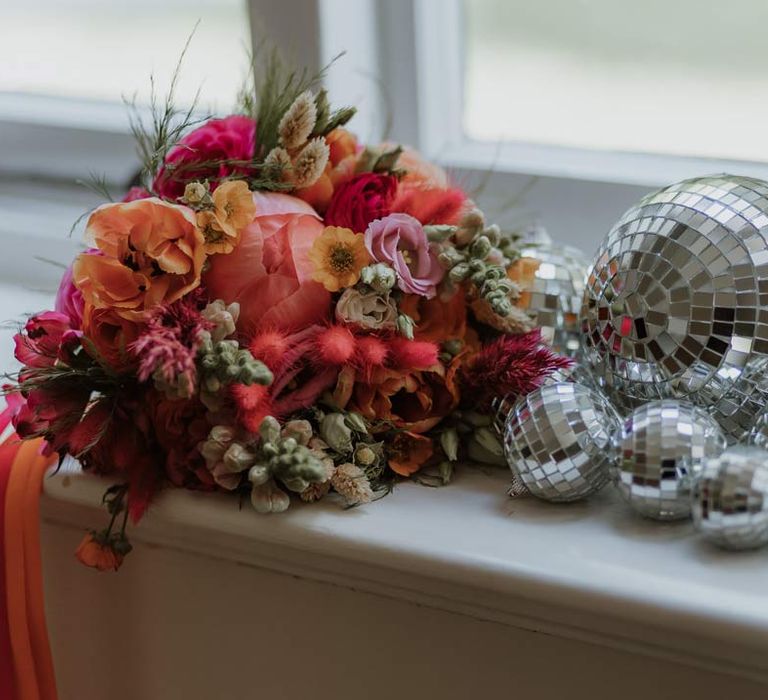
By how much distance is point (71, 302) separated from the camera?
2.67ft

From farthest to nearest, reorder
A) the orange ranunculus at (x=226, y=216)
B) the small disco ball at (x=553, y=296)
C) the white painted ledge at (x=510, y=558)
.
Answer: the small disco ball at (x=553, y=296), the orange ranunculus at (x=226, y=216), the white painted ledge at (x=510, y=558)

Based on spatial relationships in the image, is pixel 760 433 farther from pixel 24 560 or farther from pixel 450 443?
pixel 24 560

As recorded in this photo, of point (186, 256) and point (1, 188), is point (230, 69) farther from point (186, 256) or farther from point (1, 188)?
point (186, 256)

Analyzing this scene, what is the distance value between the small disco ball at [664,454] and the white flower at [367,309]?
0.18m

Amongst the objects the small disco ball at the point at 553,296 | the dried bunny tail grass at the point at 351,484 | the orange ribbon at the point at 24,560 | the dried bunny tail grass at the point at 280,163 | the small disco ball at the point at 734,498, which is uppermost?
the dried bunny tail grass at the point at 280,163

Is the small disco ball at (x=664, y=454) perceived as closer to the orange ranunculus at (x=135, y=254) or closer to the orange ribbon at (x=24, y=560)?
the orange ranunculus at (x=135, y=254)

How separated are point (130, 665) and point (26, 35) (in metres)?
0.84

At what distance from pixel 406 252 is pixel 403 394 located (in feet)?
0.35

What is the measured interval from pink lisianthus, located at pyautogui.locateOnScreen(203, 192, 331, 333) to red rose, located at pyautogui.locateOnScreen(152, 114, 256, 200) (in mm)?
62

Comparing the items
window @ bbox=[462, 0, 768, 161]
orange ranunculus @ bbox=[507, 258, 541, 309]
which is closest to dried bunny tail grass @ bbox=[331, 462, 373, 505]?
orange ranunculus @ bbox=[507, 258, 541, 309]

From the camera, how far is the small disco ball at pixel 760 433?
706 mm

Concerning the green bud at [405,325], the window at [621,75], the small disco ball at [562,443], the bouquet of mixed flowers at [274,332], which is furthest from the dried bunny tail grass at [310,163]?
the window at [621,75]

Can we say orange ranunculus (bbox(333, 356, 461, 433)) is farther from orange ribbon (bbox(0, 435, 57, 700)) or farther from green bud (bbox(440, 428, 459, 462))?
orange ribbon (bbox(0, 435, 57, 700))

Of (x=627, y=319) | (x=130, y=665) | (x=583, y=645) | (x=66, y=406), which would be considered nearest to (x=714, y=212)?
(x=627, y=319)
